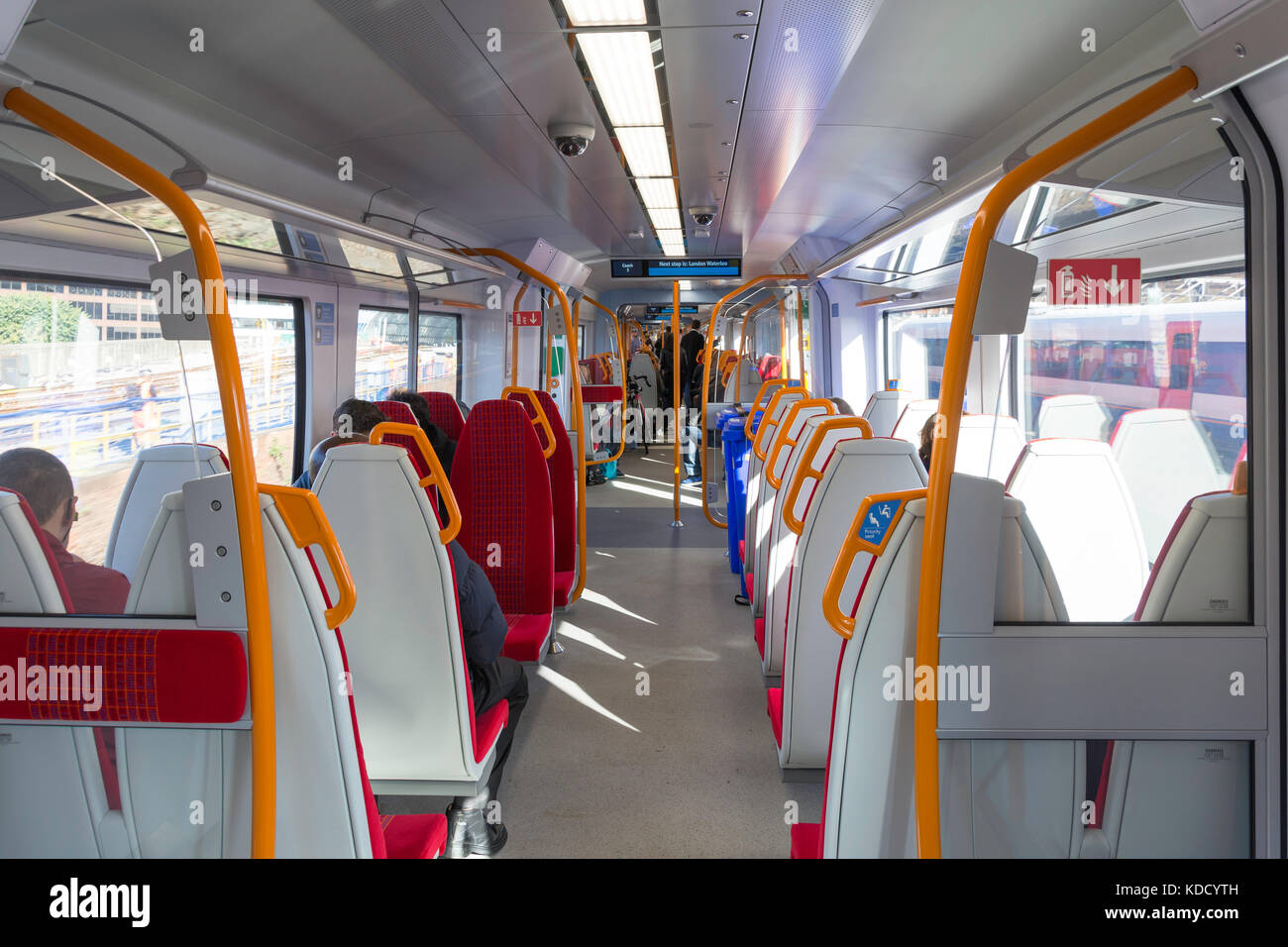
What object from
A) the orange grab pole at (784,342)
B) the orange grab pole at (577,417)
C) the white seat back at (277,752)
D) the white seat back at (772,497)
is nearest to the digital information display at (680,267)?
the orange grab pole at (784,342)

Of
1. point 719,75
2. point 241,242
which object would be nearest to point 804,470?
point 719,75

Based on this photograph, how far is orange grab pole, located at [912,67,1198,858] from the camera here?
1.37 m

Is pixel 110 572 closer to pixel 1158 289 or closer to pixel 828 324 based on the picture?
pixel 1158 289

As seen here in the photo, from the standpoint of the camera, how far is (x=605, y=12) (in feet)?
10.8

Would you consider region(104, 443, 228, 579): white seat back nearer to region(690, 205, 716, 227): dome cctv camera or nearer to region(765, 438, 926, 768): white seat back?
region(765, 438, 926, 768): white seat back

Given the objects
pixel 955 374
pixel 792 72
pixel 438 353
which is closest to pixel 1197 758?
pixel 955 374

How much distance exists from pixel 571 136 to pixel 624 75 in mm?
904

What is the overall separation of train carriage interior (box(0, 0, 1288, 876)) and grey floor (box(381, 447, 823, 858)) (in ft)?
0.08

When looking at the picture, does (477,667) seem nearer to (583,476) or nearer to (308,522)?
(308,522)

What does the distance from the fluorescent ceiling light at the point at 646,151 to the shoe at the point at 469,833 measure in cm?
406

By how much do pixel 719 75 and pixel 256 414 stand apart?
3373 mm

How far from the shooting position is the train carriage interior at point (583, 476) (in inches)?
59.2

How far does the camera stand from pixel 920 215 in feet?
11.7

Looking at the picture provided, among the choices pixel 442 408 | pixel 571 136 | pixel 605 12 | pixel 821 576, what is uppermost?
pixel 571 136
